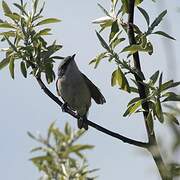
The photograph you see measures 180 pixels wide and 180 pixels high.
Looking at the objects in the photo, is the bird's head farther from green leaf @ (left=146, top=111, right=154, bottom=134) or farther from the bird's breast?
green leaf @ (left=146, top=111, right=154, bottom=134)

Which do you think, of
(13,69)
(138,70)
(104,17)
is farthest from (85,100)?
(138,70)

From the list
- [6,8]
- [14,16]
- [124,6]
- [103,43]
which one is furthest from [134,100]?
[6,8]

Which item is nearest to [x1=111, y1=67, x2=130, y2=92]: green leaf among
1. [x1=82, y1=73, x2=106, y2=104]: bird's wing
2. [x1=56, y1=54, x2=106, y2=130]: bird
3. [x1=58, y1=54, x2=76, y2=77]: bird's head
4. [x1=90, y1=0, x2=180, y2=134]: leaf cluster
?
[x1=90, y1=0, x2=180, y2=134]: leaf cluster

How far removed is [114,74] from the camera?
3.79 metres

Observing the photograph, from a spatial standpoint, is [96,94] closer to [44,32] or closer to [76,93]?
[76,93]

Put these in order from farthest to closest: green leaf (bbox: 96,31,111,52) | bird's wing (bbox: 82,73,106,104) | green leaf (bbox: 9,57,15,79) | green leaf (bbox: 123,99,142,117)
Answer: bird's wing (bbox: 82,73,106,104), green leaf (bbox: 9,57,15,79), green leaf (bbox: 96,31,111,52), green leaf (bbox: 123,99,142,117)

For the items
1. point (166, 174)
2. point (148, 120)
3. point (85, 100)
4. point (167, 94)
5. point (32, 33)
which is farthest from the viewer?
point (85, 100)

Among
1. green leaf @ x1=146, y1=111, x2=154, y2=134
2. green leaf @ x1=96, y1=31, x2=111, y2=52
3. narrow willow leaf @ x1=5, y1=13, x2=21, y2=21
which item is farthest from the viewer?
narrow willow leaf @ x1=5, y1=13, x2=21, y2=21

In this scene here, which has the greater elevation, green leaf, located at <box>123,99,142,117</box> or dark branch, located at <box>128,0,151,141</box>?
dark branch, located at <box>128,0,151,141</box>

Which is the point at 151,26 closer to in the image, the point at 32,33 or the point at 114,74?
the point at 114,74

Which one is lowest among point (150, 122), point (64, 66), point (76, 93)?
point (76, 93)

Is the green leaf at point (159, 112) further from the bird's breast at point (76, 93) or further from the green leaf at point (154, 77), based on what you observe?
the bird's breast at point (76, 93)

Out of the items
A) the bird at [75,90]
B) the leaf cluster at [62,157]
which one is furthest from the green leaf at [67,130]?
the bird at [75,90]

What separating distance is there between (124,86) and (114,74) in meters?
0.15
